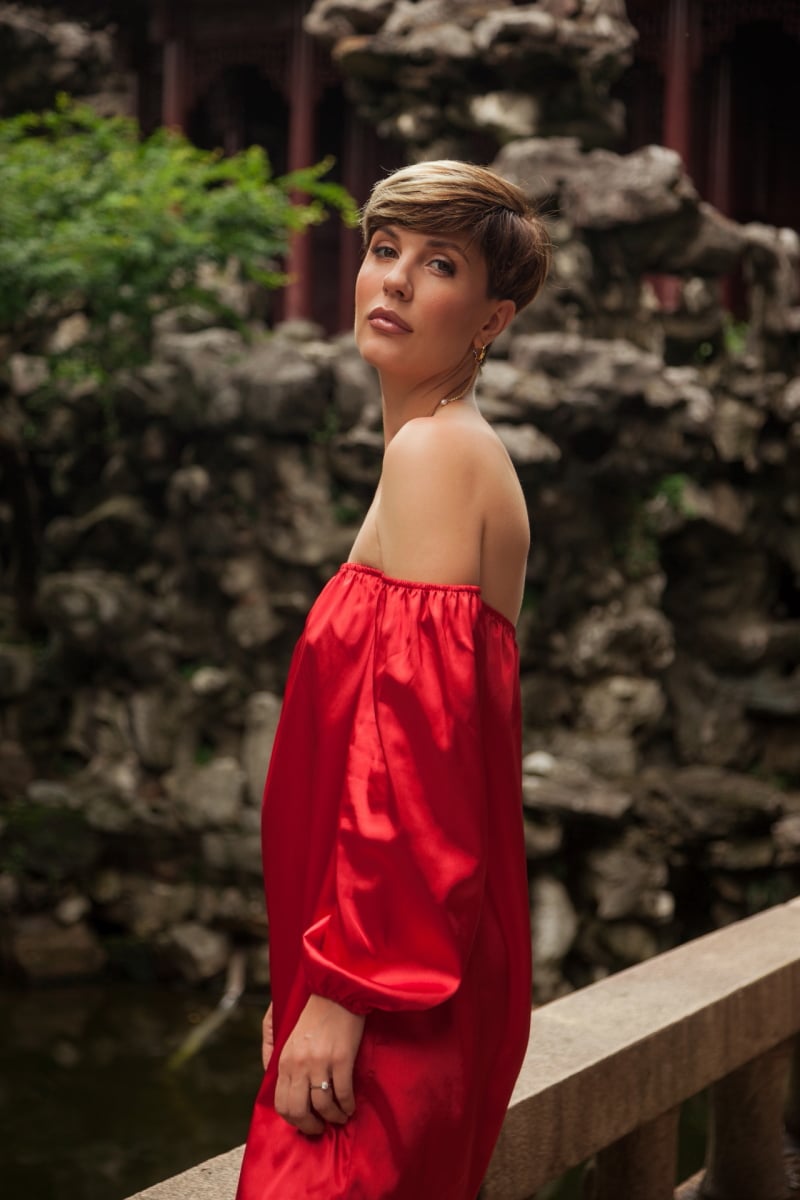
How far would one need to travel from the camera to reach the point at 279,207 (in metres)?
8.84

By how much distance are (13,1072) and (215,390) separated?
13.3 feet

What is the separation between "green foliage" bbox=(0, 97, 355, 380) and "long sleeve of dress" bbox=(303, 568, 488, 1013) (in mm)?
7181

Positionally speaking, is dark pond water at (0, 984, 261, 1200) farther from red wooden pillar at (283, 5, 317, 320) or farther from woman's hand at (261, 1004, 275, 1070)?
red wooden pillar at (283, 5, 317, 320)

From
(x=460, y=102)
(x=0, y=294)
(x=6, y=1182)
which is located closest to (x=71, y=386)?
(x=0, y=294)

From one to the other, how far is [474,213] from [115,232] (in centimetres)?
744

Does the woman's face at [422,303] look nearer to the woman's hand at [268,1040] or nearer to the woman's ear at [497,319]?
the woman's ear at [497,319]

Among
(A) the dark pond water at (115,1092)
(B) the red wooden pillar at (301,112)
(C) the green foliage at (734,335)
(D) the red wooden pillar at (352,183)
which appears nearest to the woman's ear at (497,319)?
(A) the dark pond water at (115,1092)

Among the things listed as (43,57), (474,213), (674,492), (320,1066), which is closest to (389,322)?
(474,213)

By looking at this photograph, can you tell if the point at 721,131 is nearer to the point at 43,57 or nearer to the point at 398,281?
the point at 43,57

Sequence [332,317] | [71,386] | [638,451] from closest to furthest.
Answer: [638,451], [71,386], [332,317]

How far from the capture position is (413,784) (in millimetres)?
1329

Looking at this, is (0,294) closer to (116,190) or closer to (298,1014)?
(116,190)

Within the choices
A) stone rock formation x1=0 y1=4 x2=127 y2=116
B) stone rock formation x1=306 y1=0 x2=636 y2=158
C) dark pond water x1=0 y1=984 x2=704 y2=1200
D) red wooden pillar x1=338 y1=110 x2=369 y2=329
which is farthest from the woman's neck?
stone rock formation x1=0 y1=4 x2=127 y2=116

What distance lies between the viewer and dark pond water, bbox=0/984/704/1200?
5.83m
